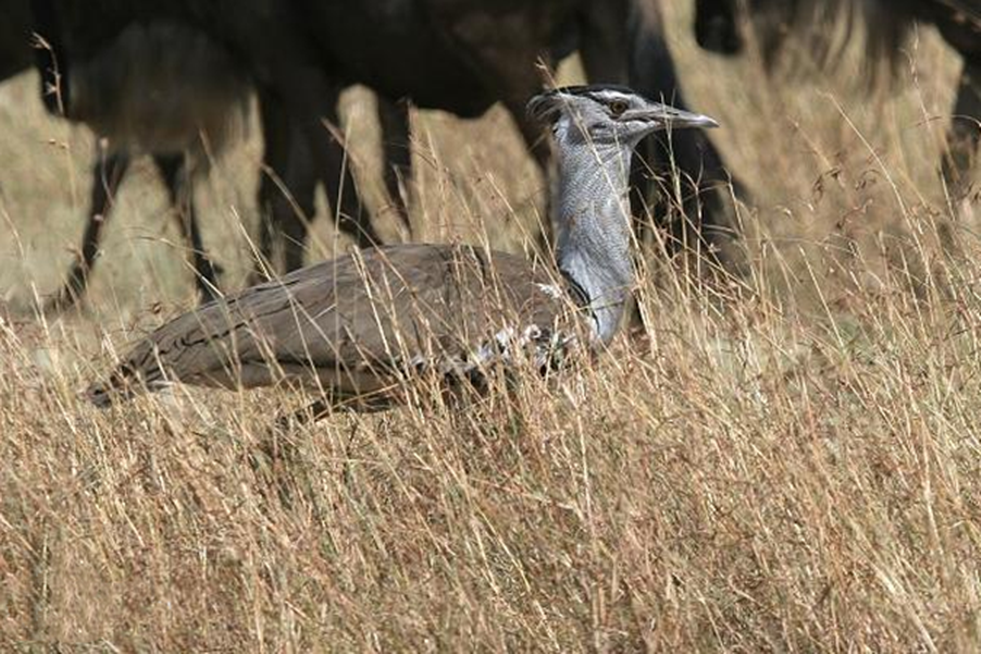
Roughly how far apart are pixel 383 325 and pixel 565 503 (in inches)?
36.4

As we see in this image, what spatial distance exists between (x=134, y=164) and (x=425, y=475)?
17.6 ft

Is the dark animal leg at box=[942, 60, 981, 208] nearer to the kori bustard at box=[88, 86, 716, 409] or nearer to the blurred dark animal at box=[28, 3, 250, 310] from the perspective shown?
the blurred dark animal at box=[28, 3, 250, 310]

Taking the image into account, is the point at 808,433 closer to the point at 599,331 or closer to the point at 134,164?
the point at 599,331

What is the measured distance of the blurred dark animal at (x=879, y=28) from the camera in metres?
8.39

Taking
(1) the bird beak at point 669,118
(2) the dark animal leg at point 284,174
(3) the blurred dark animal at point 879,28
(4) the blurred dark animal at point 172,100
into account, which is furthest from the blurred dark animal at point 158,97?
(1) the bird beak at point 669,118

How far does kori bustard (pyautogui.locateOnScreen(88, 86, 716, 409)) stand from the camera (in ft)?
17.2

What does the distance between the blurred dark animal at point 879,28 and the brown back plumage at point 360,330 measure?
3208 millimetres

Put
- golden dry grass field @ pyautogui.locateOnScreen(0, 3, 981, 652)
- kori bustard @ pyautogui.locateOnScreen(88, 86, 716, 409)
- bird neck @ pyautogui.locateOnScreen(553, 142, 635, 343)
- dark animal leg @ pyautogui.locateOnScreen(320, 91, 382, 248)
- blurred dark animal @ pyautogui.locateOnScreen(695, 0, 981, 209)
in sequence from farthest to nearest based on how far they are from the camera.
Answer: dark animal leg @ pyautogui.locateOnScreen(320, 91, 382, 248) < blurred dark animal @ pyautogui.locateOnScreen(695, 0, 981, 209) < bird neck @ pyautogui.locateOnScreen(553, 142, 635, 343) < kori bustard @ pyautogui.locateOnScreen(88, 86, 716, 409) < golden dry grass field @ pyautogui.locateOnScreen(0, 3, 981, 652)

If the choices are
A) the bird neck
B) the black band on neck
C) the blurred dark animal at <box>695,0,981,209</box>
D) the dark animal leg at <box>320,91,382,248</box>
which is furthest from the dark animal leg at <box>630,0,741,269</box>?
the black band on neck

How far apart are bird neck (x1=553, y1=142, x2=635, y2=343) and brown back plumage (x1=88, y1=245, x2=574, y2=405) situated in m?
0.21

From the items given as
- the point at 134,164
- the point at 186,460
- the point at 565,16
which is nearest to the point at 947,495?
the point at 186,460

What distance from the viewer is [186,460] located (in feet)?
16.2

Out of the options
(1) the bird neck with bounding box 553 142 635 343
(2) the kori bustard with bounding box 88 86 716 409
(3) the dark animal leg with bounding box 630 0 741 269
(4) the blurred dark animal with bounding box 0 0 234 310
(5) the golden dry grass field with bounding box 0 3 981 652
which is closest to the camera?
(5) the golden dry grass field with bounding box 0 3 981 652

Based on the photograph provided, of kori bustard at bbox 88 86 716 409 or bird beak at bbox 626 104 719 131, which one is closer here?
kori bustard at bbox 88 86 716 409
